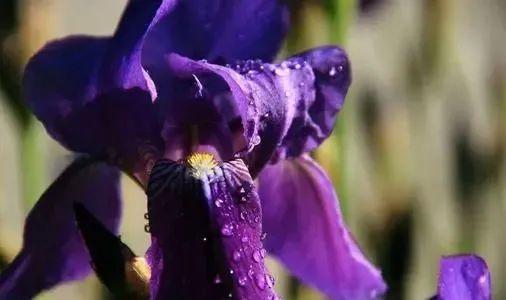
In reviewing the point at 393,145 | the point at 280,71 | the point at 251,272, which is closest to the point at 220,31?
the point at 280,71

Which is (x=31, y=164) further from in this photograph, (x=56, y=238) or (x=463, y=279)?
(x=463, y=279)

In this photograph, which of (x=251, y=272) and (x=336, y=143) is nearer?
(x=251, y=272)

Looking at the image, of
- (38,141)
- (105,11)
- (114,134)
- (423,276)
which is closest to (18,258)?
(114,134)

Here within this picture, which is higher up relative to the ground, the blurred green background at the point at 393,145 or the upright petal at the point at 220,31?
the upright petal at the point at 220,31

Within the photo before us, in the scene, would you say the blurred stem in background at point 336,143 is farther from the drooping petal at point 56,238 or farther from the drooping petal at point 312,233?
the drooping petal at point 56,238

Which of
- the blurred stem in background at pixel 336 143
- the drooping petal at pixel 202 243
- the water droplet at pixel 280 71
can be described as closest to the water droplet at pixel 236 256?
the drooping petal at pixel 202 243

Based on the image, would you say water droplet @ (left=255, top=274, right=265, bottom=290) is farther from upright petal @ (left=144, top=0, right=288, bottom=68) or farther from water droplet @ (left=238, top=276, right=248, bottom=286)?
upright petal @ (left=144, top=0, right=288, bottom=68)
